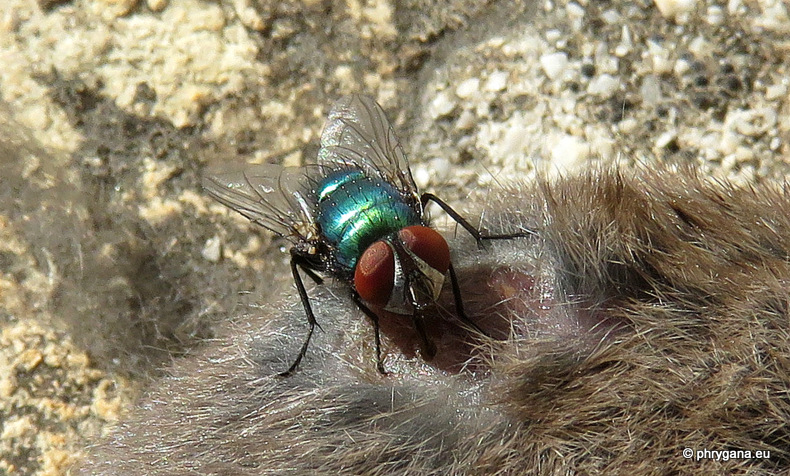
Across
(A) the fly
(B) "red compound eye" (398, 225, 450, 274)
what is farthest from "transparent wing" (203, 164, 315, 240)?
(B) "red compound eye" (398, 225, 450, 274)

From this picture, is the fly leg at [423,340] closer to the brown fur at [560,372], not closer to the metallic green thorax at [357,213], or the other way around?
the brown fur at [560,372]

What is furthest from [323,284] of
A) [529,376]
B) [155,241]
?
[155,241]

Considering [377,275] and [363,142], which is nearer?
[377,275]

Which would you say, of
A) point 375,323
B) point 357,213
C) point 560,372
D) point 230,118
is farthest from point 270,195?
point 560,372

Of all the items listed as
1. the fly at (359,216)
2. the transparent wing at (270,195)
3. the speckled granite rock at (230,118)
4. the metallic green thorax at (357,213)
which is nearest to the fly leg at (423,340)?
the fly at (359,216)

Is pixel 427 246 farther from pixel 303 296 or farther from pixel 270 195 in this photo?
pixel 270 195

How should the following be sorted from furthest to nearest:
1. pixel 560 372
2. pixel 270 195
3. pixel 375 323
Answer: pixel 270 195
pixel 375 323
pixel 560 372

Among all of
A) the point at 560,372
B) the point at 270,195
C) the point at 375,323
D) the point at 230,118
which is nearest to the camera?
the point at 560,372
